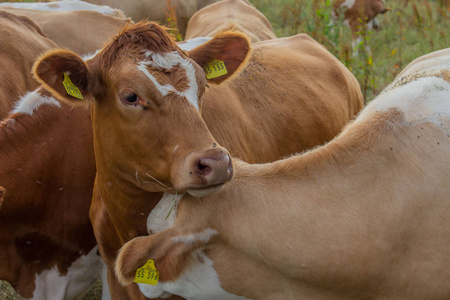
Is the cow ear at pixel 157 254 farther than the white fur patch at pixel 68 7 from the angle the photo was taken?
No

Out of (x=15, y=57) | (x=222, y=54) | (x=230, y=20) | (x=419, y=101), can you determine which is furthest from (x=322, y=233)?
(x=230, y=20)

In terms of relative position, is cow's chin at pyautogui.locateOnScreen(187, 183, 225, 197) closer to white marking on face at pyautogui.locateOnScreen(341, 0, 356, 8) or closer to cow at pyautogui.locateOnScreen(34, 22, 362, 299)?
cow at pyautogui.locateOnScreen(34, 22, 362, 299)

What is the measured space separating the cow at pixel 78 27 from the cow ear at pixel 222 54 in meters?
2.84

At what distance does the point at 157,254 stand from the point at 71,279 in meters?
1.62

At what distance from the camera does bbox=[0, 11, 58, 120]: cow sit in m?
4.18

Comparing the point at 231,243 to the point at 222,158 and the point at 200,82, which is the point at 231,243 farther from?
the point at 200,82

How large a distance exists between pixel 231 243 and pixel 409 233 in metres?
0.72

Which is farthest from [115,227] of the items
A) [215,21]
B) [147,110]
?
[215,21]

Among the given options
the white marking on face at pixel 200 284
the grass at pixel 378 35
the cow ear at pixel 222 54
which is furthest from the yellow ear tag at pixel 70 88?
the grass at pixel 378 35

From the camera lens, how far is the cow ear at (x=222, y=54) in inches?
118

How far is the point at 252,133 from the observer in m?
3.60

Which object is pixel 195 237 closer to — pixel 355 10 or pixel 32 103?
pixel 32 103

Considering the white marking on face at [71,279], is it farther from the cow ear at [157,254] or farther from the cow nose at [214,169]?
the cow nose at [214,169]

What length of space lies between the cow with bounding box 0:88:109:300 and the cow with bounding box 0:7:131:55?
2.33m
